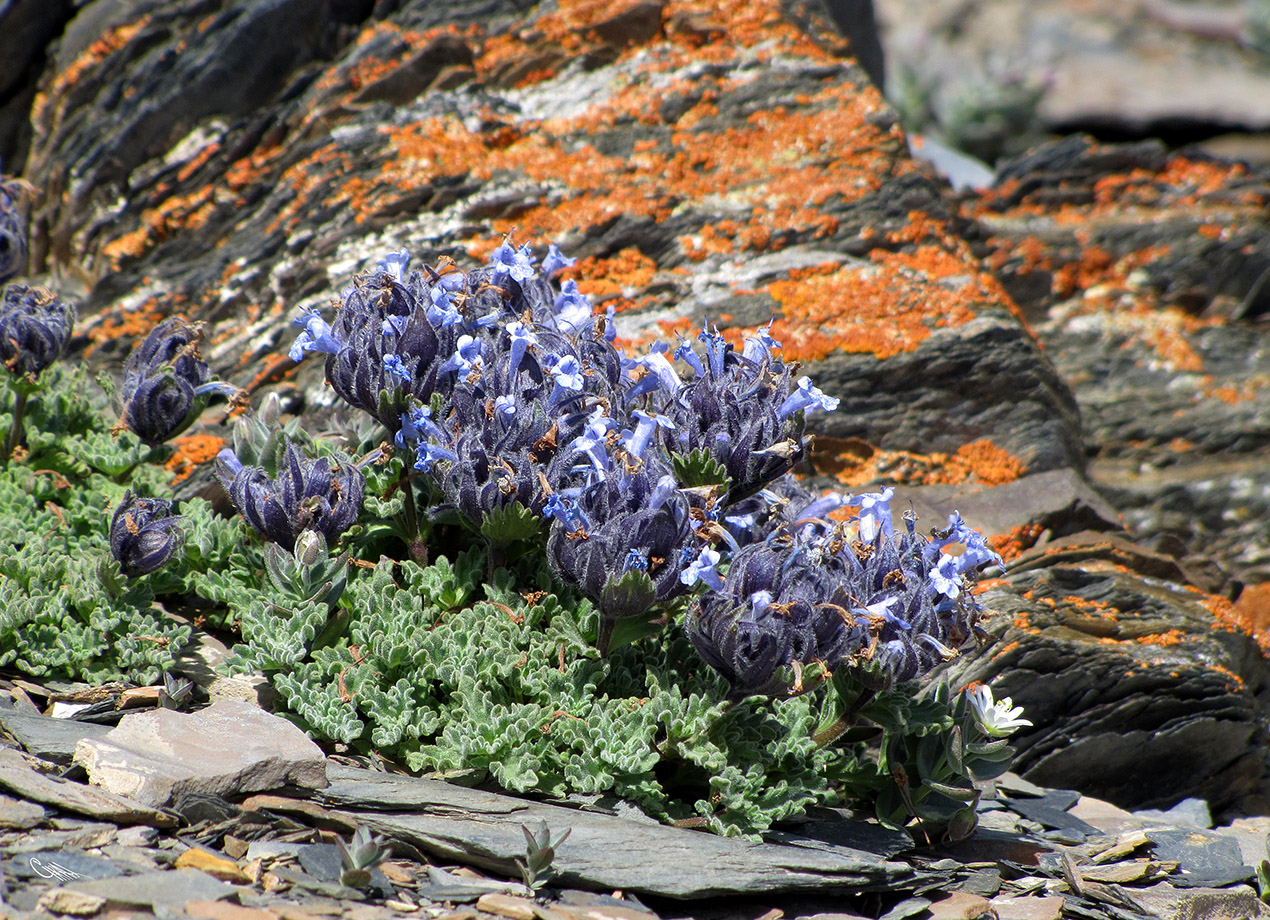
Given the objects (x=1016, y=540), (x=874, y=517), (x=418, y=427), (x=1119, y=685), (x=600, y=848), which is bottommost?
(x=1119, y=685)

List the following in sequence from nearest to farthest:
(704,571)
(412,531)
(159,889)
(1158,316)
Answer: (159,889)
(704,571)
(412,531)
(1158,316)

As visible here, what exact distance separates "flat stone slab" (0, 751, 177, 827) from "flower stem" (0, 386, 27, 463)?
2340mm

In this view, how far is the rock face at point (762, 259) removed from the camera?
18.8ft

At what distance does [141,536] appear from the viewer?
429cm

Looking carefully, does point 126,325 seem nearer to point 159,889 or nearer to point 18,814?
point 18,814

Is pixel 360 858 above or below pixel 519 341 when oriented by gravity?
below

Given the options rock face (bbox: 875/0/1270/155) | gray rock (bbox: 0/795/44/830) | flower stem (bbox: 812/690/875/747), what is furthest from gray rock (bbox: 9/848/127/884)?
rock face (bbox: 875/0/1270/155)

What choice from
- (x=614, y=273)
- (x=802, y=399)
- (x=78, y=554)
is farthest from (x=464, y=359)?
(x=614, y=273)

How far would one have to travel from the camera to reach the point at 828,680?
4016 mm

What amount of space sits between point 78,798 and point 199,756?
405 millimetres

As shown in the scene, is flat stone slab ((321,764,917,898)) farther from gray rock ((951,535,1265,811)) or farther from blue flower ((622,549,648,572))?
gray rock ((951,535,1265,811))

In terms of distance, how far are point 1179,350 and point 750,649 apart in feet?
24.7

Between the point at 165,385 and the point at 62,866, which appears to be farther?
the point at 165,385

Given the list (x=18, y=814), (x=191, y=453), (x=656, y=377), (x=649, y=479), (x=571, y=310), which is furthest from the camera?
(x=191, y=453)
